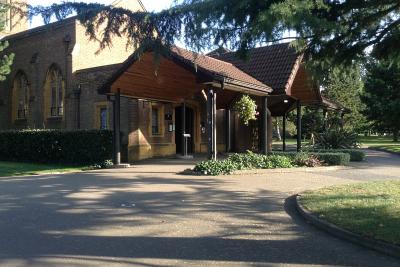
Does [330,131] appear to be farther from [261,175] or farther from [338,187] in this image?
[338,187]

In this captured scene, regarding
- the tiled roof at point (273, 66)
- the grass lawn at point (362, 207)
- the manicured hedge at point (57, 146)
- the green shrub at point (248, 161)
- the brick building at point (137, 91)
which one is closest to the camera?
the grass lawn at point (362, 207)

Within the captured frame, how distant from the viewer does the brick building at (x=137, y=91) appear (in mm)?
18797

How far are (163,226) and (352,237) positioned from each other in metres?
3.03

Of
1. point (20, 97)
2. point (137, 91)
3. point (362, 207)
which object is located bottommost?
point (362, 207)

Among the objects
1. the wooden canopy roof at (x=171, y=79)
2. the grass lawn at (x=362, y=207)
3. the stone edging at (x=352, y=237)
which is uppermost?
the wooden canopy roof at (x=171, y=79)

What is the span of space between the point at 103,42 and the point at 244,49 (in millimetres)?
2687

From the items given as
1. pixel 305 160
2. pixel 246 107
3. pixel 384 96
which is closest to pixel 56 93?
pixel 246 107

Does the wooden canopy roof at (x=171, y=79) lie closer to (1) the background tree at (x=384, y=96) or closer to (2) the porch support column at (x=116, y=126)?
(2) the porch support column at (x=116, y=126)

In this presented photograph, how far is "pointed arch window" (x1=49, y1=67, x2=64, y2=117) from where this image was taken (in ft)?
90.7

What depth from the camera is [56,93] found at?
28062 millimetres

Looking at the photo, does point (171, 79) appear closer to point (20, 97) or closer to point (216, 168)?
point (216, 168)

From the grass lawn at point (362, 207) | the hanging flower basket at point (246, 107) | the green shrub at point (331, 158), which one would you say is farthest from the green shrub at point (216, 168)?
the hanging flower basket at point (246, 107)

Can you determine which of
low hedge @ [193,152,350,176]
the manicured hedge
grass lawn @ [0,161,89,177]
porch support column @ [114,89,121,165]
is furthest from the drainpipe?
low hedge @ [193,152,350,176]

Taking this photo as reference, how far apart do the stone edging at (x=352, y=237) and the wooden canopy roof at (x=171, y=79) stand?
832 centimetres
